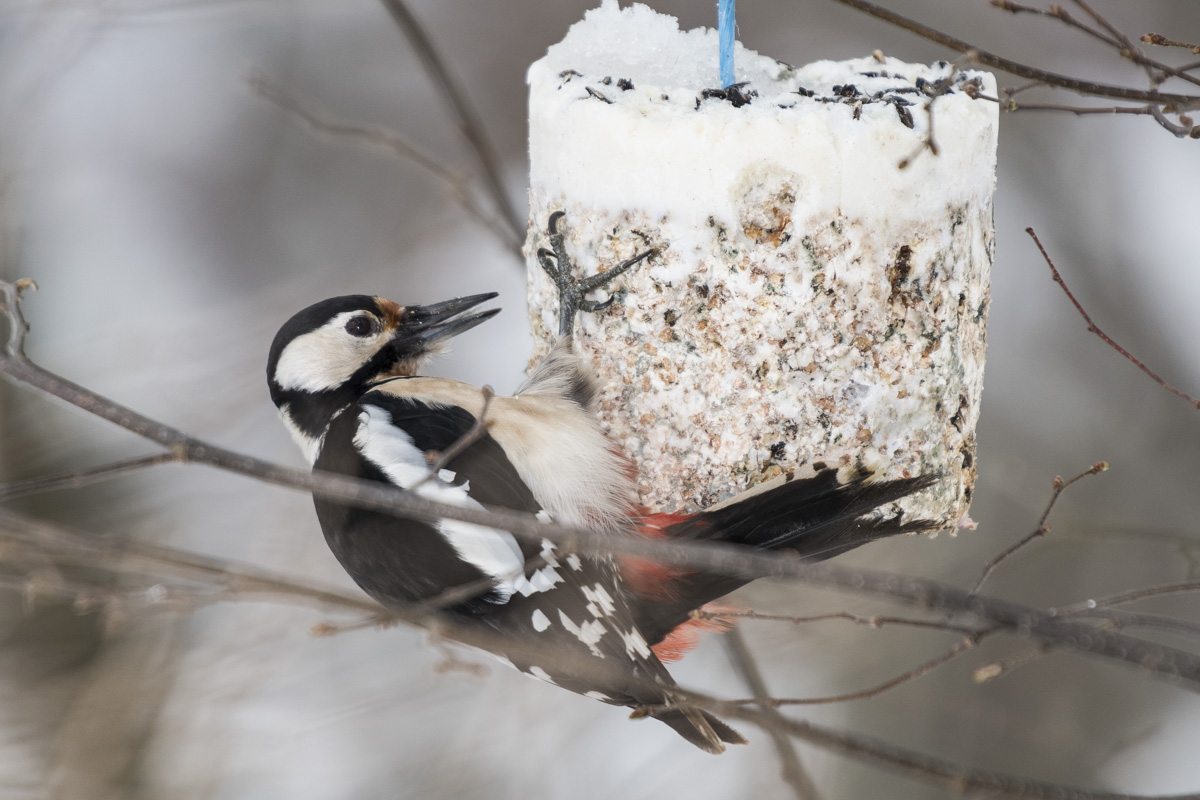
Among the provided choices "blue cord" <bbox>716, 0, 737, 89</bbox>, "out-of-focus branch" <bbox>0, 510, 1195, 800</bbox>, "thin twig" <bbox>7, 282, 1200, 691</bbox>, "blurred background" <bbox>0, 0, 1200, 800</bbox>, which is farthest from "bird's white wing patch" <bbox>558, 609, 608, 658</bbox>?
"blurred background" <bbox>0, 0, 1200, 800</bbox>

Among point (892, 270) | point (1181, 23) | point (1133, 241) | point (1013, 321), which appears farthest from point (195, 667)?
point (1181, 23)

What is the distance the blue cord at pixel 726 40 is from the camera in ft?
4.93

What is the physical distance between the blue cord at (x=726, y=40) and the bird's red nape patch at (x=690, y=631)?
0.86 meters

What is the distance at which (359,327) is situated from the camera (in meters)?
1.93

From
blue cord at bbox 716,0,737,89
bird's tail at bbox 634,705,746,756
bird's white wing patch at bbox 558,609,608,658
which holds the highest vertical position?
blue cord at bbox 716,0,737,89

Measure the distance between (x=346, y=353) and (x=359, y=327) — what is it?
2.6 inches

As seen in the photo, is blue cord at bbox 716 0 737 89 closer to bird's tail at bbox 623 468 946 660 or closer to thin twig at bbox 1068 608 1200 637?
bird's tail at bbox 623 468 946 660

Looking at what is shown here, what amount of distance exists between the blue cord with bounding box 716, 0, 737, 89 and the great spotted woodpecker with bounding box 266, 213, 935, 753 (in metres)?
0.31

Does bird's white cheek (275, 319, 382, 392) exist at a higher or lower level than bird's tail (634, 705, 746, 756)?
higher

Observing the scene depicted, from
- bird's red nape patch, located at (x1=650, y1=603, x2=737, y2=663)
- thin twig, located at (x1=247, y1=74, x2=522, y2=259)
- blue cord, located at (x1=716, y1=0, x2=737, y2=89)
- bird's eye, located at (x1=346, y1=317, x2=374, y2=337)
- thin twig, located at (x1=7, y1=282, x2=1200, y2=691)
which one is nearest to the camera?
thin twig, located at (x1=7, y1=282, x2=1200, y2=691)

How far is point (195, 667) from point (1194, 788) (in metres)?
3.17

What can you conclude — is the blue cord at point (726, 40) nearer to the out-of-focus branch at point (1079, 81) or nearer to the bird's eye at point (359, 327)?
the out-of-focus branch at point (1079, 81)

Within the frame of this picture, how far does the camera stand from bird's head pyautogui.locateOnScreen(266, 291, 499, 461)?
1937 mm

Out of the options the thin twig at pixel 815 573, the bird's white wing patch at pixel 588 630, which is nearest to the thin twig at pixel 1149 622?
the thin twig at pixel 815 573
